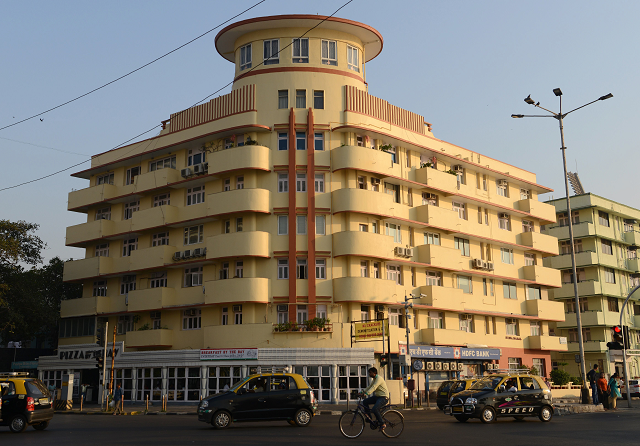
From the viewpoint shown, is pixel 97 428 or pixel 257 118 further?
pixel 257 118

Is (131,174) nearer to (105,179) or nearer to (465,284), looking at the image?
(105,179)

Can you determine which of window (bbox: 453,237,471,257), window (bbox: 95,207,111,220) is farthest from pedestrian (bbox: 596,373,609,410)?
window (bbox: 95,207,111,220)

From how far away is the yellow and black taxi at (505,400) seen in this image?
23719 mm

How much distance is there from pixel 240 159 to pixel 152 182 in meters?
8.51

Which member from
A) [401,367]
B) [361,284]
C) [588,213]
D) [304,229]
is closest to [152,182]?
[304,229]

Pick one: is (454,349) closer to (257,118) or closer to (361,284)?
(361,284)

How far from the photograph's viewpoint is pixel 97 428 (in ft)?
75.4

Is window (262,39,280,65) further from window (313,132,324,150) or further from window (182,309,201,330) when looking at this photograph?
window (182,309,201,330)

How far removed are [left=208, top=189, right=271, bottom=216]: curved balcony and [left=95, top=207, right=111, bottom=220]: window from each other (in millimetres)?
13045

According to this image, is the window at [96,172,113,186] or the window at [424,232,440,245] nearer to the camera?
the window at [424,232,440,245]

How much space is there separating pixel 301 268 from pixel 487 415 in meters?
20.0

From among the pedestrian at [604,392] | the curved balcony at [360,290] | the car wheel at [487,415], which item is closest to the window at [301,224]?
the curved balcony at [360,290]

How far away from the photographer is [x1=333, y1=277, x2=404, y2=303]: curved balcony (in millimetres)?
40906

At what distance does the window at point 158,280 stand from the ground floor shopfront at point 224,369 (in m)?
4.86
